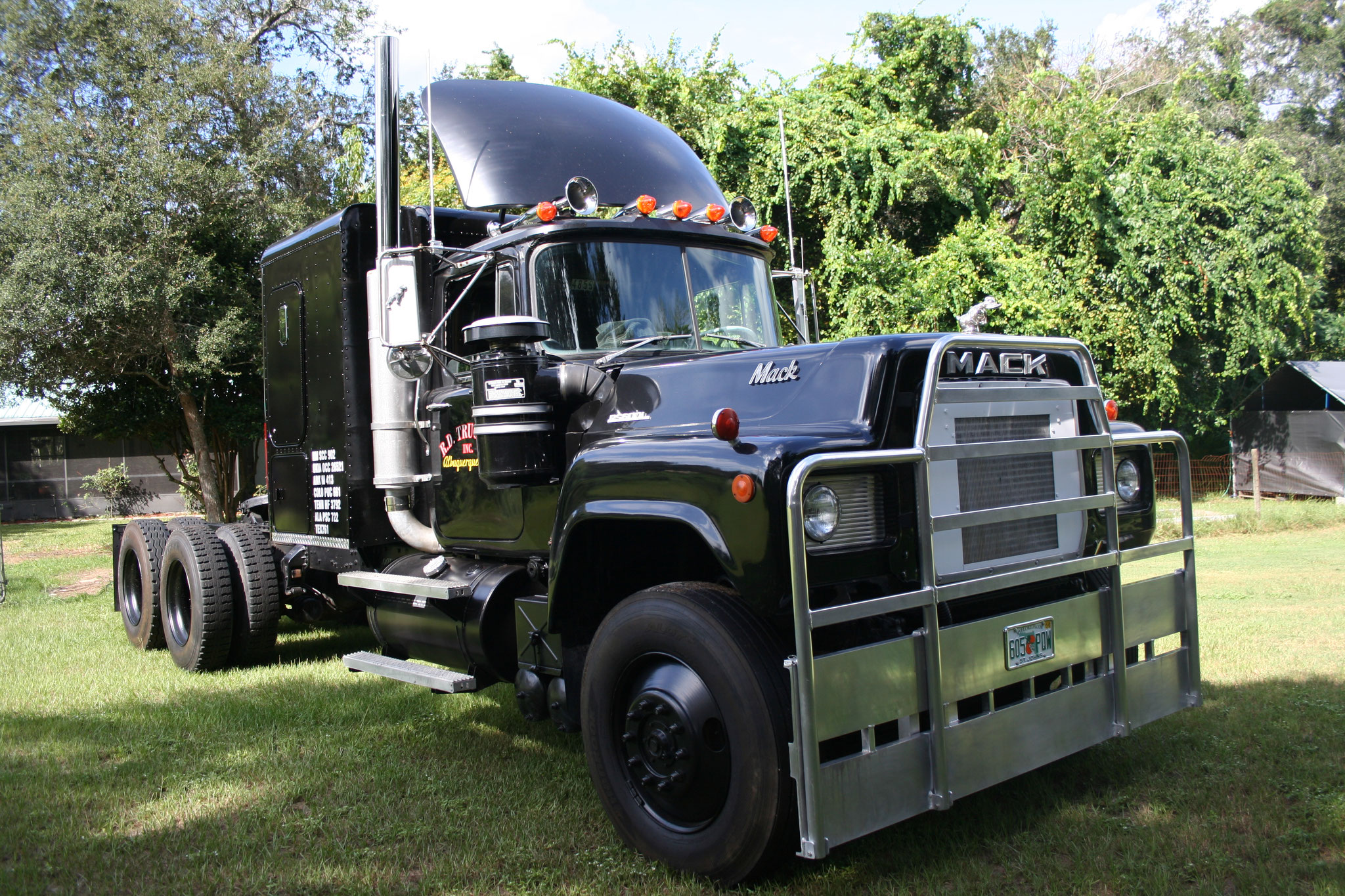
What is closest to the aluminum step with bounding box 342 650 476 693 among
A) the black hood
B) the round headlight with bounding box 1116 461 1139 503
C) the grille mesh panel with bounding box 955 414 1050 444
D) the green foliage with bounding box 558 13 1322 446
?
the black hood

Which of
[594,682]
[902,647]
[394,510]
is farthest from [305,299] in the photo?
[902,647]

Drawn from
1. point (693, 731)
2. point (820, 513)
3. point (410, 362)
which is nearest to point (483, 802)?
point (693, 731)

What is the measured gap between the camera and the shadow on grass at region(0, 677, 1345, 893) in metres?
3.54

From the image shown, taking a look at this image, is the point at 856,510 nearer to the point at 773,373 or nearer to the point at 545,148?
the point at 773,373

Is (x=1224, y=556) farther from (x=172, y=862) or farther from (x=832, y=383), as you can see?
(x=172, y=862)

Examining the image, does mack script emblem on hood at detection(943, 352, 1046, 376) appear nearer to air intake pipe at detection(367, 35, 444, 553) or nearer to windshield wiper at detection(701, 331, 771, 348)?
windshield wiper at detection(701, 331, 771, 348)

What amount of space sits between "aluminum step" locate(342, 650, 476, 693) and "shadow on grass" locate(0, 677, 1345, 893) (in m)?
0.40

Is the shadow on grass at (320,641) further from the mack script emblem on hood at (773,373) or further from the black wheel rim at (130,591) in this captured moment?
the mack script emblem on hood at (773,373)

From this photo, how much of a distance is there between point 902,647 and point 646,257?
2405 millimetres

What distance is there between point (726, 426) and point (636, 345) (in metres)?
1.31

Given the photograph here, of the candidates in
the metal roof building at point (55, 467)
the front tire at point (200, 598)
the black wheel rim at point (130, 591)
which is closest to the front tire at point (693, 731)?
the front tire at point (200, 598)

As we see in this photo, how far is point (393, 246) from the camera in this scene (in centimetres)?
489

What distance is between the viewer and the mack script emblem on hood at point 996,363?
381 cm

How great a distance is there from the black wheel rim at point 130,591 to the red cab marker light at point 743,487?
6.94 m
